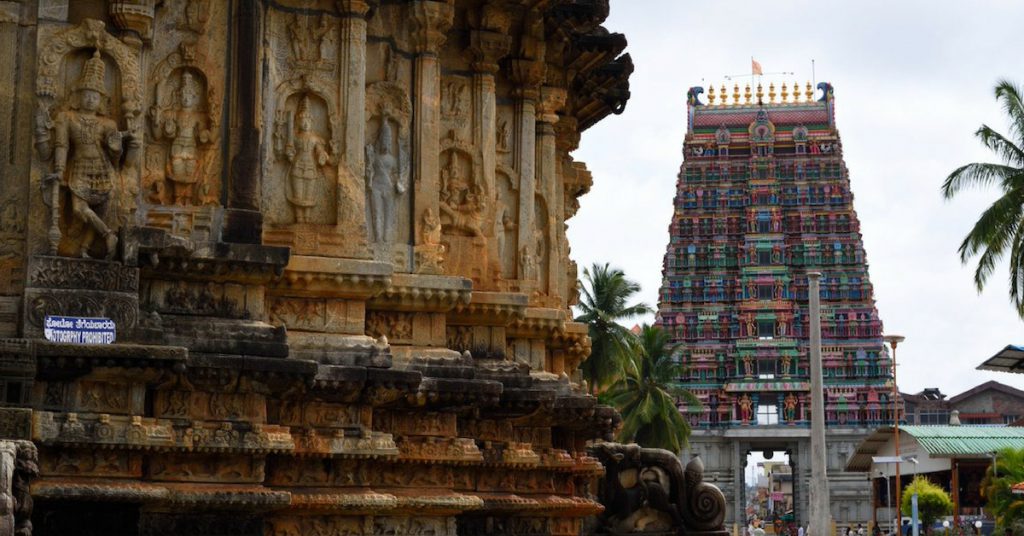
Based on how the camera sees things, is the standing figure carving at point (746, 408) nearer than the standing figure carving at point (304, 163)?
No

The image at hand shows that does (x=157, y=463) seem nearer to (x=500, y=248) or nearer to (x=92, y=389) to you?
(x=92, y=389)

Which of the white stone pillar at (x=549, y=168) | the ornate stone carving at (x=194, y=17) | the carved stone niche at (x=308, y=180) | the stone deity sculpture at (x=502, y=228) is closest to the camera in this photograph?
the ornate stone carving at (x=194, y=17)

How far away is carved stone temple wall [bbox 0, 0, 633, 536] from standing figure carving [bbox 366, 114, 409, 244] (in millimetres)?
30

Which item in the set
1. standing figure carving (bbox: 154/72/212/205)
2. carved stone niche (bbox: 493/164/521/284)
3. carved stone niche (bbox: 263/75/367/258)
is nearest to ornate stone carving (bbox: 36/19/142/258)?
standing figure carving (bbox: 154/72/212/205)

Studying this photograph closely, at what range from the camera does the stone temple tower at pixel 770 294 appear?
352ft

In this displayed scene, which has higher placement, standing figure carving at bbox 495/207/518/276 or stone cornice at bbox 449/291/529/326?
standing figure carving at bbox 495/207/518/276

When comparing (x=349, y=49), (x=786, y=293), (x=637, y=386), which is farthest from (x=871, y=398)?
(x=349, y=49)

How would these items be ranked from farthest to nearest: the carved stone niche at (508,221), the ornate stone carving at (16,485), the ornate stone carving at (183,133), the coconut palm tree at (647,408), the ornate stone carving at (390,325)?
1. the coconut palm tree at (647,408)
2. the carved stone niche at (508,221)
3. the ornate stone carving at (390,325)
4. the ornate stone carving at (183,133)
5. the ornate stone carving at (16,485)

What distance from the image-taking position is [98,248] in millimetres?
16500

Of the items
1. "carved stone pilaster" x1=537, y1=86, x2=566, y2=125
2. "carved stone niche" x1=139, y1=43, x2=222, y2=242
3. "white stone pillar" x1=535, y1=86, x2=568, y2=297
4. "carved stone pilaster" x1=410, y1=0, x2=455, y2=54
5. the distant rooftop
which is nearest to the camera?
"carved stone niche" x1=139, y1=43, x2=222, y2=242

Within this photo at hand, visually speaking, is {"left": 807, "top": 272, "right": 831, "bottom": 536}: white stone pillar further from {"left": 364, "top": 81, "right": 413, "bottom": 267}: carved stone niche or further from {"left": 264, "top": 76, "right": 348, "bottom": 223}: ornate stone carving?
{"left": 264, "top": 76, "right": 348, "bottom": 223}: ornate stone carving

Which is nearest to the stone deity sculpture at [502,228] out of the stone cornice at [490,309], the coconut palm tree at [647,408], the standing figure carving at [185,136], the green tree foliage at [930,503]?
the stone cornice at [490,309]

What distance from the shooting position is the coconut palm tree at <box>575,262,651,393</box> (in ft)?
216

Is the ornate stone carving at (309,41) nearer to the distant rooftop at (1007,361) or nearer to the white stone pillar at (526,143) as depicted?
the white stone pillar at (526,143)
